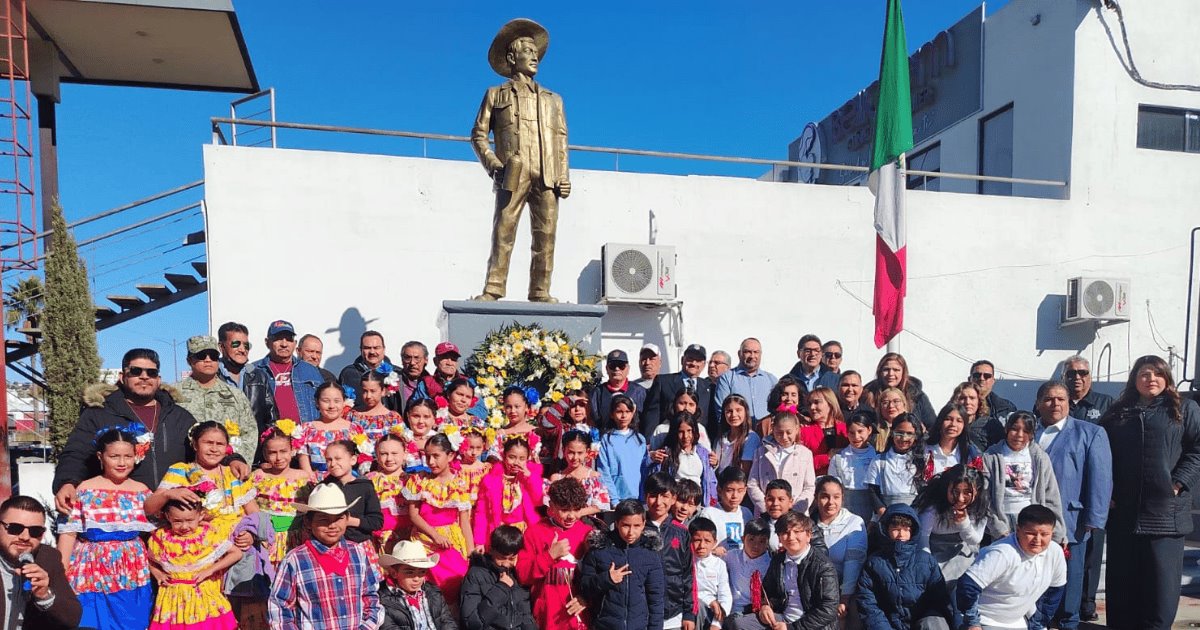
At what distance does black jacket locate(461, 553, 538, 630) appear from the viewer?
3.70 metres

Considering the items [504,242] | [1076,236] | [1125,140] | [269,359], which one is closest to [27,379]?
[269,359]

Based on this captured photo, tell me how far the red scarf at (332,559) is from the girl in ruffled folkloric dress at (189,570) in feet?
1.38

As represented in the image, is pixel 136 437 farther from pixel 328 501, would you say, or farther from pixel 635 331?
pixel 635 331

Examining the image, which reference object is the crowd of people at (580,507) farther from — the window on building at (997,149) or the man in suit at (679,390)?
the window on building at (997,149)

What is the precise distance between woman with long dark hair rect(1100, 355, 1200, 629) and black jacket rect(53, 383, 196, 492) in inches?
200

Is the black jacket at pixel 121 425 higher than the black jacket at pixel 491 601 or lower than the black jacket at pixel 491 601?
higher

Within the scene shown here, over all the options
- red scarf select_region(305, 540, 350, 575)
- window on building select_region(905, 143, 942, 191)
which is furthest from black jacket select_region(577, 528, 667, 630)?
window on building select_region(905, 143, 942, 191)

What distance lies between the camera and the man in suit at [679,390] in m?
5.57

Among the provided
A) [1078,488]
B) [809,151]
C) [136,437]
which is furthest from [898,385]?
[809,151]

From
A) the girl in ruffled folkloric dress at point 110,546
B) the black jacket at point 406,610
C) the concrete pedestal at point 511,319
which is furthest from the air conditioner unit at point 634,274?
the girl in ruffled folkloric dress at point 110,546

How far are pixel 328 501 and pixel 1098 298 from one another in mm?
8927

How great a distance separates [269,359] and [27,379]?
16.1ft

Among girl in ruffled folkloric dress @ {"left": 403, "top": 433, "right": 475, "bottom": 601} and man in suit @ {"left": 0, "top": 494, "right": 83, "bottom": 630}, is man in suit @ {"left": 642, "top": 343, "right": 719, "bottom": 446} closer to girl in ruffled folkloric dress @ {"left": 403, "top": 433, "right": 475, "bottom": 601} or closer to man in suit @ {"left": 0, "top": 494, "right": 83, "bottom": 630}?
girl in ruffled folkloric dress @ {"left": 403, "top": 433, "right": 475, "bottom": 601}

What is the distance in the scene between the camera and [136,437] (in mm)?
3613
